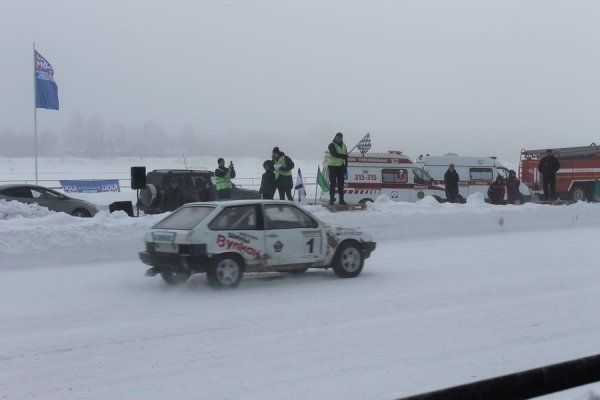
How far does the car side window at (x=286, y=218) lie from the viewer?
11.4 meters

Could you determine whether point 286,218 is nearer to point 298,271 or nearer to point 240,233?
point 240,233

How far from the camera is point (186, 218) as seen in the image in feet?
36.2

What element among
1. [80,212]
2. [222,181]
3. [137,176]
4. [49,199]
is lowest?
[80,212]

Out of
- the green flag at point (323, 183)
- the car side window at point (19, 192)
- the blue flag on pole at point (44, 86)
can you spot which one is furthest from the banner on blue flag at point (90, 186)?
the green flag at point (323, 183)

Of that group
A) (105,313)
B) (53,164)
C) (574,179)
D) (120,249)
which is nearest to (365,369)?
(105,313)

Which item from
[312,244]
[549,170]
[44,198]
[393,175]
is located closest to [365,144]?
[393,175]

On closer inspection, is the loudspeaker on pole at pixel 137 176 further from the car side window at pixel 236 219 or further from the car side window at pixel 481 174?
the car side window at pixel 481 174

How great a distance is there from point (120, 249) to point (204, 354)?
826 cm

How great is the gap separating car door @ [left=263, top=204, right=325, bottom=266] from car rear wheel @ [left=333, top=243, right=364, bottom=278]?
0.31 meters

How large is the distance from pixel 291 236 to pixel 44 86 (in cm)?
2062

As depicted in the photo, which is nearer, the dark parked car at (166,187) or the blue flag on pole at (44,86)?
the dark parked car at (166,187)

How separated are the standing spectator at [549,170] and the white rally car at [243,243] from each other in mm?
13623

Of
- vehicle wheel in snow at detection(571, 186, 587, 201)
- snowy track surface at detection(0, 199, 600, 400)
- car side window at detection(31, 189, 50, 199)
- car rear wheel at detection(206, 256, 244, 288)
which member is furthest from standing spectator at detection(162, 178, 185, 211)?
vehicle wheel in snow at detection(571, 186, 587, 201)

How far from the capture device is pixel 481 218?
2125 cm
